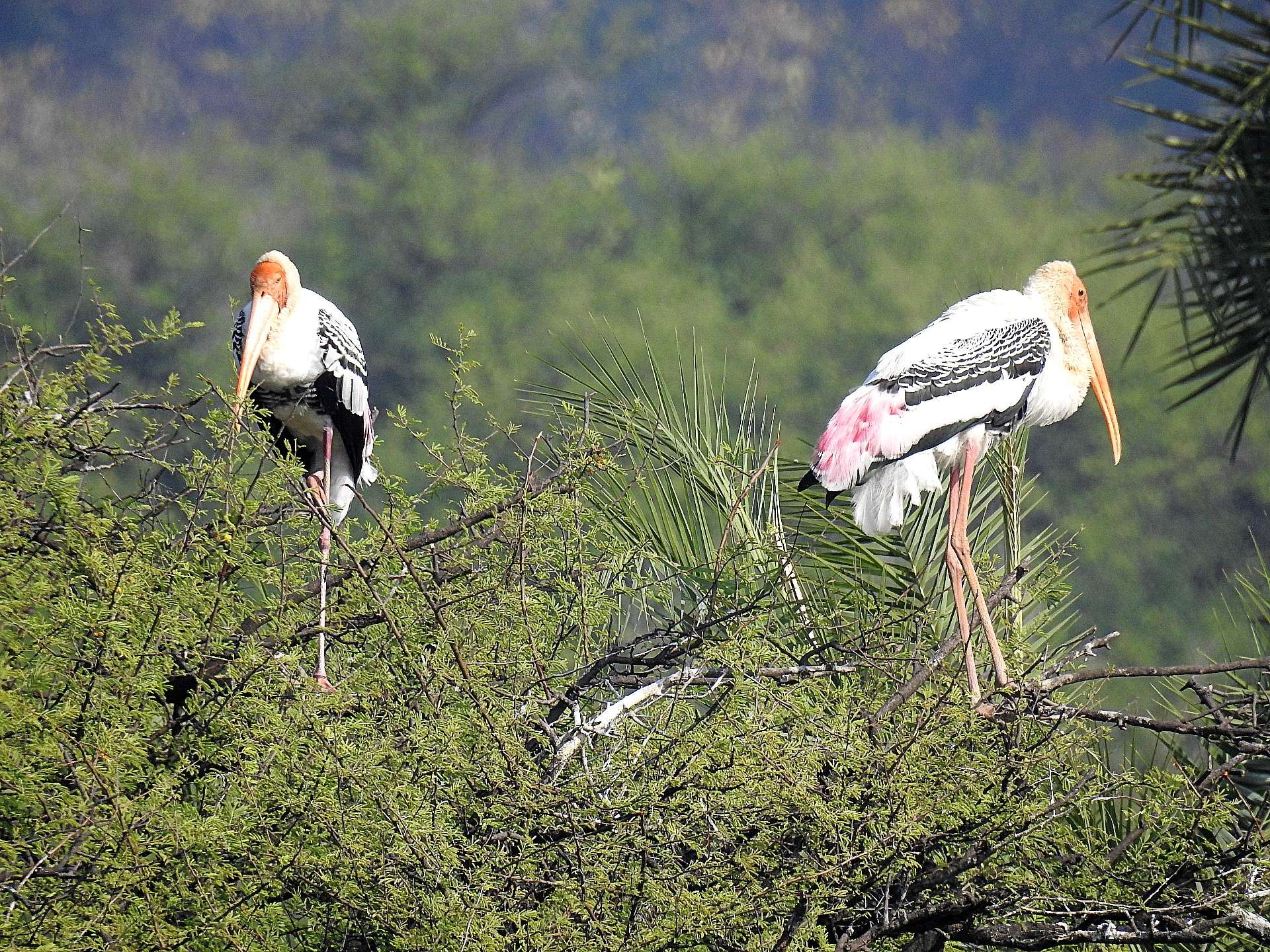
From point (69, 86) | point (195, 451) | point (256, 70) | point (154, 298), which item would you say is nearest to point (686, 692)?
point (195, 451)

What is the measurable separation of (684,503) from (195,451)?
7.13 feet

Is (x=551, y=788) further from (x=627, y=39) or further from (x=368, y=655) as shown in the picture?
(x=627, y=39)

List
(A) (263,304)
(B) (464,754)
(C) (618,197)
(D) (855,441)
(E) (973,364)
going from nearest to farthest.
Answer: (B) (464,754)
(D) (855,441)
(E) (973,364)
(A) (263,304)
(C) (618,197)

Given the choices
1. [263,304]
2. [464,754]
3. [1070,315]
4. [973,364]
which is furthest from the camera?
[1070,315]

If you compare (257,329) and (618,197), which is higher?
(618,197)

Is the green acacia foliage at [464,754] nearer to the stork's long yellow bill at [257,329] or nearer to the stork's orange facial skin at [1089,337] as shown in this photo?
the stork's long yellow bill at [257,329]

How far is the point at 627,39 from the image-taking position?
32938 millimetres

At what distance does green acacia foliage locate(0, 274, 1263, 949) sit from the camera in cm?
230

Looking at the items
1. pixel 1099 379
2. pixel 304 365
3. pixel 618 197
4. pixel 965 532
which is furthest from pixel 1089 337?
pixel 618 197

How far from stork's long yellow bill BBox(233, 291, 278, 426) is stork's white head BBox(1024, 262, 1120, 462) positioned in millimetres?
1968

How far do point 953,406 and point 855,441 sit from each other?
0.88 ft

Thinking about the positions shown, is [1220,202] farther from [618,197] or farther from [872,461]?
[618,197]

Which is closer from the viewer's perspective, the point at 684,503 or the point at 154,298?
the point at 684,503

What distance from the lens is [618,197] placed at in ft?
89.5
